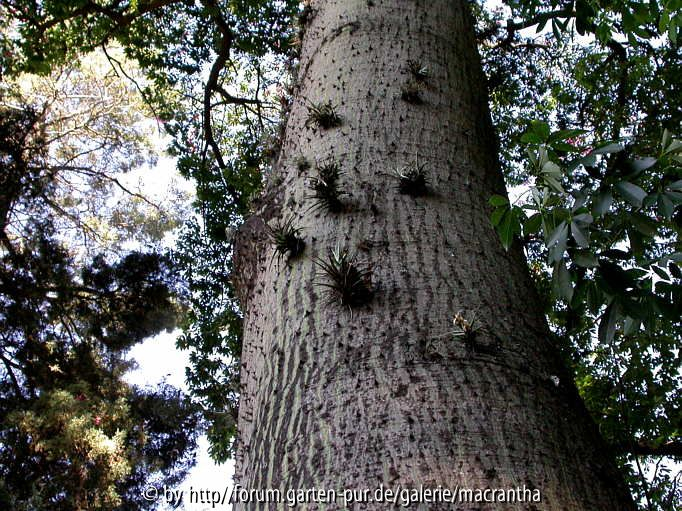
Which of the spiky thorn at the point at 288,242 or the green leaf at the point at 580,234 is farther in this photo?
the spiky thorn at the point at 288,242

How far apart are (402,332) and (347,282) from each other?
0.19m

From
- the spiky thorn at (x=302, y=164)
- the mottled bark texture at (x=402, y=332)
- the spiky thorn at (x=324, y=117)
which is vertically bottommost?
the mottled bark texture at (x=402, y=332)

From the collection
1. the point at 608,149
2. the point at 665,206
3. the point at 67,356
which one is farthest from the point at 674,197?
the point at 67,356

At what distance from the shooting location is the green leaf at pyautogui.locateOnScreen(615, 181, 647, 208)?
1337 mm

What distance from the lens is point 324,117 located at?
78.0 inches

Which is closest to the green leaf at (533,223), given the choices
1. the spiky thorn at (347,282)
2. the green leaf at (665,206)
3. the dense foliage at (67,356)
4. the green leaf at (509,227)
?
the green leaf at (509,227)

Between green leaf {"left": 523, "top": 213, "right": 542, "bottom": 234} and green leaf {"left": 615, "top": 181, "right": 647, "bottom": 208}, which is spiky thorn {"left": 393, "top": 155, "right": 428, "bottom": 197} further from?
green leaf {"left": 615, "top": 181, "right": 647, "bottom": 208}

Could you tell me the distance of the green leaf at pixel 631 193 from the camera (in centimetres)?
134

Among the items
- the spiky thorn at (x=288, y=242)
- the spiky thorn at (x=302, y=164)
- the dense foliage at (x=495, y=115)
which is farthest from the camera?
the dense foliage at (x=495, y=115)

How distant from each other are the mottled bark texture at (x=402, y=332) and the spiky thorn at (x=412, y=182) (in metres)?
0.02

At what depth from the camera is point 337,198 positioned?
168cm

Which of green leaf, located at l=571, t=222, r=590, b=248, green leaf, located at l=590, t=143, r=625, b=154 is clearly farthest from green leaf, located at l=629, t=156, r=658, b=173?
green leaf, located at l=571, t=222, r=590, b=248

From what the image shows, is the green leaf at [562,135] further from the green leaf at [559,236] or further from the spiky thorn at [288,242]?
the spiky thorn at [288,242]

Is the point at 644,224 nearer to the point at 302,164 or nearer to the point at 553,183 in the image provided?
the point at 553,183
